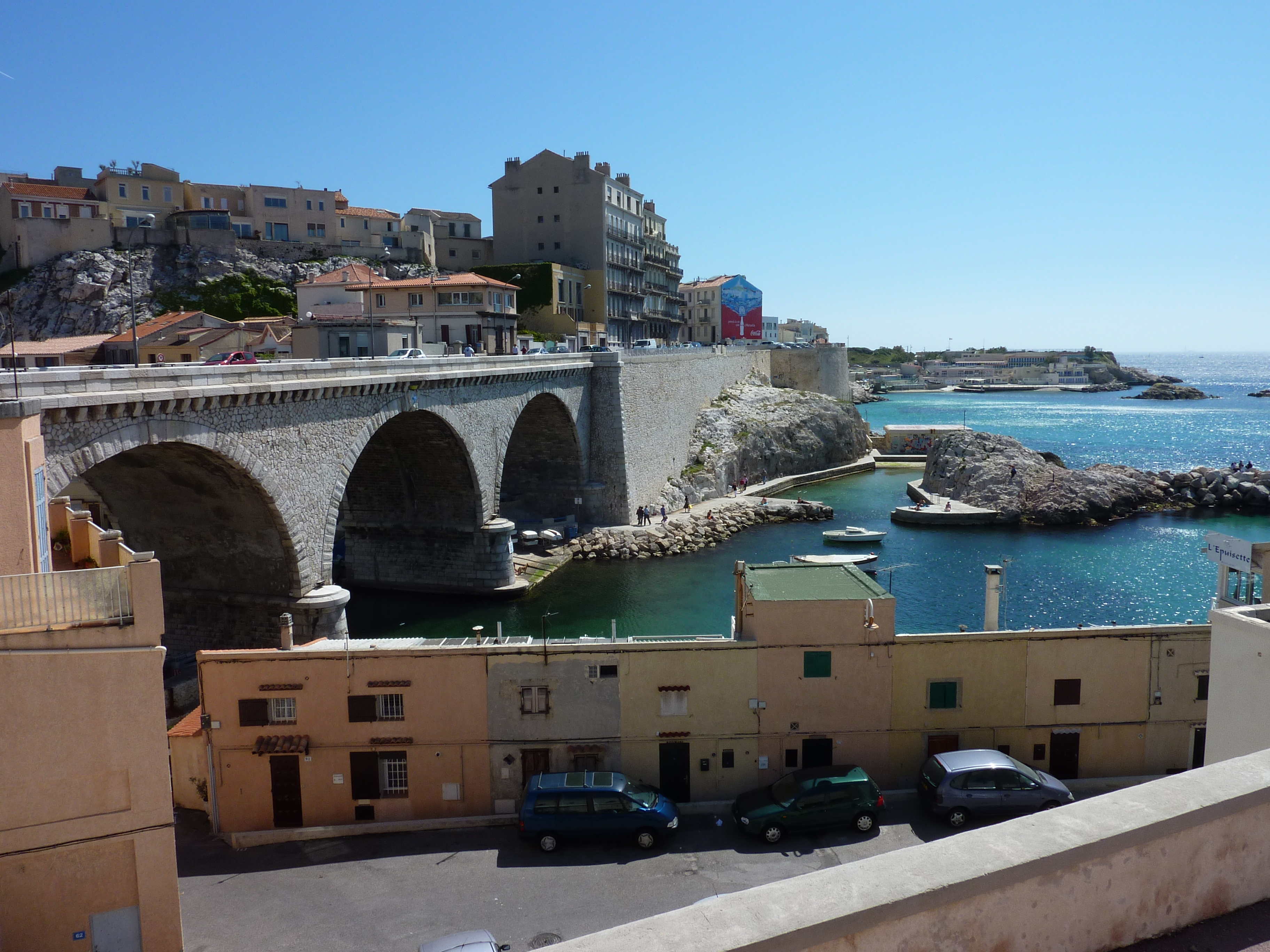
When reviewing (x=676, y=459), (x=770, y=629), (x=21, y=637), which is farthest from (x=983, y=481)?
(x=21, y=637)

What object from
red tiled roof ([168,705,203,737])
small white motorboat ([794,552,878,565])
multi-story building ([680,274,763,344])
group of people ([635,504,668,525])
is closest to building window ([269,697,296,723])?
red tiled roof ([168,705,203,737])

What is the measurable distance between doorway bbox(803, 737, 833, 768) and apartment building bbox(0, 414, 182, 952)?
1124 centimetres

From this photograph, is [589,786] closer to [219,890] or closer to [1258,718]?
[219,890]

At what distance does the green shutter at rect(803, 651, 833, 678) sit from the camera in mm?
17953

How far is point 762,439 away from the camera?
212 ft

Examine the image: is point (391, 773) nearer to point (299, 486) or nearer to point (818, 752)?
point (818, 752)

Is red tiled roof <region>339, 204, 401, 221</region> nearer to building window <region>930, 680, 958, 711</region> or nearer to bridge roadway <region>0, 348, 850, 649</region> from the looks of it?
bridge roadway <region>0, 348, 850, 649</region>

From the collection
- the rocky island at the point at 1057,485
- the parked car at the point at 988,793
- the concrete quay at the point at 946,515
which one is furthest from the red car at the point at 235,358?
the rocky island at the point at 1057,485

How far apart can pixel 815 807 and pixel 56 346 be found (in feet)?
156

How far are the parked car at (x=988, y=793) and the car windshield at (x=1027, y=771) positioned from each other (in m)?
0.01

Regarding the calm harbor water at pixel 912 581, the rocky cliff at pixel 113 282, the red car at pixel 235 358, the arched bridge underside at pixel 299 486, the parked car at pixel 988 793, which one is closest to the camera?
the parked car at pixel 988 793

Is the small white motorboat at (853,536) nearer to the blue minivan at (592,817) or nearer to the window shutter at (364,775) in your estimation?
the blue minivan at (592,817)

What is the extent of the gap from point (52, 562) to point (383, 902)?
7.40m

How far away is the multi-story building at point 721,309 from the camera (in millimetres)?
100562
